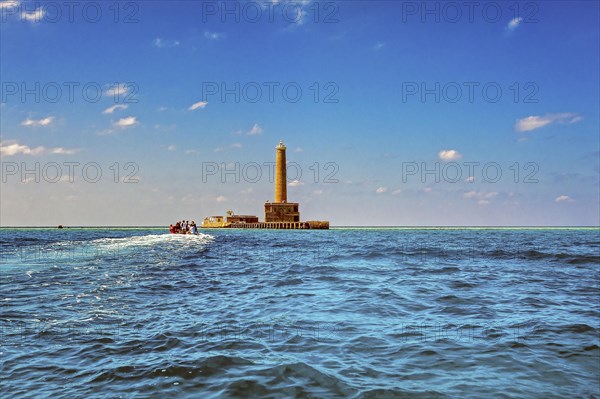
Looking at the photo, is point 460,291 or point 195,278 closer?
point 460,291

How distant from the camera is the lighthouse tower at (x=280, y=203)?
115 meters

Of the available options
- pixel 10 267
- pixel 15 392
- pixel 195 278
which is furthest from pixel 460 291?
pixel 10 267

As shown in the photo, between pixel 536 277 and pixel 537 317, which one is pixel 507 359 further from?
pixel 536 277

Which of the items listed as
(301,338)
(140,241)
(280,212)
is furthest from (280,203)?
(301,338)

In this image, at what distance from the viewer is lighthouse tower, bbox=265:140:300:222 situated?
11525 centimetres

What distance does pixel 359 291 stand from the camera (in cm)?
1365

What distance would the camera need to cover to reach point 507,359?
6.79m

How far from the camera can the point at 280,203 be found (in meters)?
116

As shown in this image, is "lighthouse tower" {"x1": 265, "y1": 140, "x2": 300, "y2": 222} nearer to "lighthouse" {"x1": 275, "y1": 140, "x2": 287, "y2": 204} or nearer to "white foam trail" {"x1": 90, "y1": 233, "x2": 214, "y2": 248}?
"lighthouse" {"x1": 275, "y1": 140, "x2": 287, "y2": 204}

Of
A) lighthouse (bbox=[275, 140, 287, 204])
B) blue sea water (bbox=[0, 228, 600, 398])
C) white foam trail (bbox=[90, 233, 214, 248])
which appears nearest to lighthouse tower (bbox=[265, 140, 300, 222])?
lighthouse (bbox=[275, 140, 287, 204])

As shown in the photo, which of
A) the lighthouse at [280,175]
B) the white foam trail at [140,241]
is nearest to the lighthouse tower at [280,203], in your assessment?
the lighthouse at [280,175]

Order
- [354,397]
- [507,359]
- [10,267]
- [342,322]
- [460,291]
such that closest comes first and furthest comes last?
[354,397]
[507,359]
[342,322]
[460,291]
[10,267]

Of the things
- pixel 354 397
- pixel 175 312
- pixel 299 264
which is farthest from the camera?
pixel 299 264

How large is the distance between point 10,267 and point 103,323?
15.3 meters
